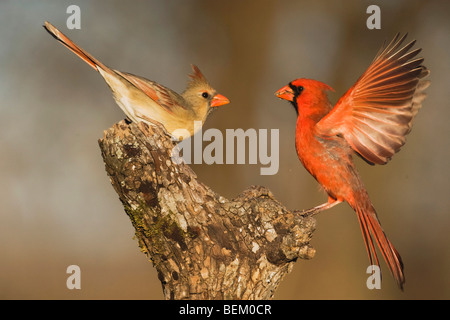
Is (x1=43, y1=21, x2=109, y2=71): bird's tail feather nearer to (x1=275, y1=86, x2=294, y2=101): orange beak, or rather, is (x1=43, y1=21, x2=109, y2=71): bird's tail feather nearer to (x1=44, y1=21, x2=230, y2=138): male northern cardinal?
(x1=44, y1=21, x2=230, y2=138): male northern cardinal

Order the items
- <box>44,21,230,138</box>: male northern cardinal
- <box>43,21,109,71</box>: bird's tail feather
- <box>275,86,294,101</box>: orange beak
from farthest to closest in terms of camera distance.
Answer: <box>275,86,294,101</box>: orange beak
<box>44,21,230,138</box>: male northern cardinal
<box>43,21,109,71</box>: bird's tail feather

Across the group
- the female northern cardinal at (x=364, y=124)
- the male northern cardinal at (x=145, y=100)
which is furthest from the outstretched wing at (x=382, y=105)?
the male northern cardinal at (x=145, y=100)

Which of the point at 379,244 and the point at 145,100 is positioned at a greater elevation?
the point at 145,100

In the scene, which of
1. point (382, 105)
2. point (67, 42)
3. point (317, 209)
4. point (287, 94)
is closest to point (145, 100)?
point (67, 42)

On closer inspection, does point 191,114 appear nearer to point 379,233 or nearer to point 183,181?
point 183,181

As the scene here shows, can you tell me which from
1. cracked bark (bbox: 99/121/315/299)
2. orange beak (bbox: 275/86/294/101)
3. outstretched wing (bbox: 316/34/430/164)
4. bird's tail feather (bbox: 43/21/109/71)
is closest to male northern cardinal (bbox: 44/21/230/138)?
bird's tail feather (bbox: 43/21/109/71)

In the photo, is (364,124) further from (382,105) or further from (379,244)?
(379,244)

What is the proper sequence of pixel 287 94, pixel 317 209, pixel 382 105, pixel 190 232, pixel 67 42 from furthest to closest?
pixel 287 94 → pixel 317 209 → pixel 382 105 → pixel 67 42 → pixel 190 232

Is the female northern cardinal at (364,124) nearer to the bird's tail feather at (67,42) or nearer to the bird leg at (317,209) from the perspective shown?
the bird leg at (317,209)
